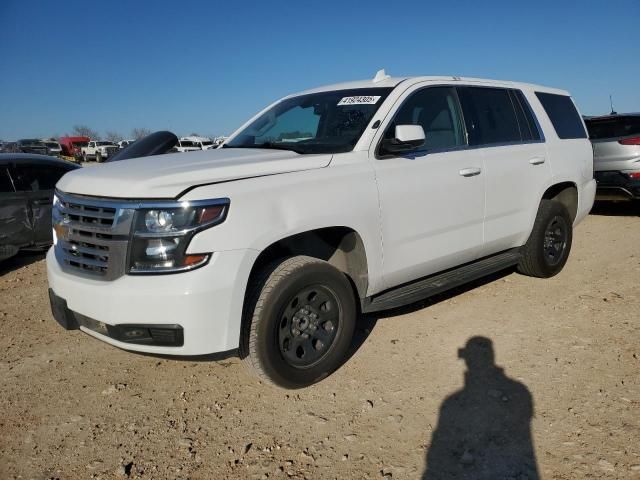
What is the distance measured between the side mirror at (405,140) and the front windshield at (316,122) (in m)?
0.22

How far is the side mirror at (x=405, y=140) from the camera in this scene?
3092 millimetres

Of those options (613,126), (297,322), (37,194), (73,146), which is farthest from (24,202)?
(73,146)

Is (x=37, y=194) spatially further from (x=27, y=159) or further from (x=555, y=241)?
(x=555, y=241)

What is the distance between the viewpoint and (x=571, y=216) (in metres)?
5.12

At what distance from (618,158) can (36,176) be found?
861cm

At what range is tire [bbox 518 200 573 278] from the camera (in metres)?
4.65

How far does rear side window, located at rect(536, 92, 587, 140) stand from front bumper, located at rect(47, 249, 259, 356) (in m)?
3.85

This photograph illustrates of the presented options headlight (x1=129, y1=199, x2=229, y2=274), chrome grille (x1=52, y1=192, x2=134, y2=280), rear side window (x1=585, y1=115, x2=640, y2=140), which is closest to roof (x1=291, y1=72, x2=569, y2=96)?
headlight (x1=129, y1=199, x2=229, y2=274)

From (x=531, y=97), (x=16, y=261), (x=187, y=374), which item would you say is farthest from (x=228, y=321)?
(x=16, y=261)

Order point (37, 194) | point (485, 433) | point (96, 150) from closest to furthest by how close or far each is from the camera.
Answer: point (485, 433)
point (37, 194)
point (96, 150)

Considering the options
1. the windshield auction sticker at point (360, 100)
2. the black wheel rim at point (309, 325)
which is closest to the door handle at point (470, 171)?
the windshield auction sticker at point (360, 100)

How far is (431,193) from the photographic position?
11.5ft

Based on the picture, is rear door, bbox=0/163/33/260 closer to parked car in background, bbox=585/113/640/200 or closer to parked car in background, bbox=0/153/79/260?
parked car in background, bbox=0/153/79/260

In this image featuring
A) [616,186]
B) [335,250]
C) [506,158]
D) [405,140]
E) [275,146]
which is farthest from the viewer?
[616,186]
